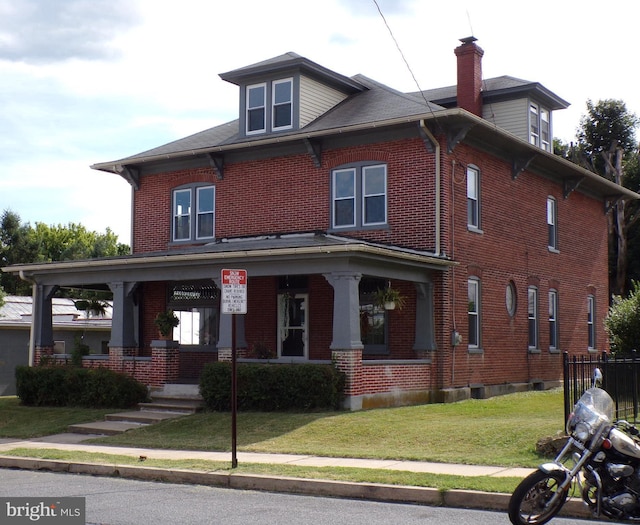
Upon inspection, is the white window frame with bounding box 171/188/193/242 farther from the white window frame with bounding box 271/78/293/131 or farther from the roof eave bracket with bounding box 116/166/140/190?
the white window frame with bounding box 271/78/293/131

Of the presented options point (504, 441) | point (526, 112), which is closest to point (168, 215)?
point (526, 112)

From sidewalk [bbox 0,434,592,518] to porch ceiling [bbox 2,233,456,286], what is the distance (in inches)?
218

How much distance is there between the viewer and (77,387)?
2116cm

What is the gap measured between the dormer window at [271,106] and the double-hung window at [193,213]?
2.30 meters

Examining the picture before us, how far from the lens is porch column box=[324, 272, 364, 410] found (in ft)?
59.3

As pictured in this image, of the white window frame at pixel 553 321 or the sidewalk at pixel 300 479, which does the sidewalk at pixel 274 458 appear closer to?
the sidewalk at pixel 300 479

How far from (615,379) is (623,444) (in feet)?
20.5

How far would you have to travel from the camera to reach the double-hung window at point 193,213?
987 inches

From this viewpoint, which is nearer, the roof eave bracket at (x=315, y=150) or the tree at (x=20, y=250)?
the roof eave bracket at (x=315, y=150)

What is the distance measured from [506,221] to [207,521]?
55.3 ft

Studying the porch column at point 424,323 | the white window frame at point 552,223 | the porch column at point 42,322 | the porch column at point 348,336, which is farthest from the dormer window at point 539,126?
the porch column at point 42,322

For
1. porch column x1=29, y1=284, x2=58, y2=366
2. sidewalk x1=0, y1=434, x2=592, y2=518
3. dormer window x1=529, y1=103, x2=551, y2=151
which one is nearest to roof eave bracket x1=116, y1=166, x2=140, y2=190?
porch column x1=29, y1=284, x2=58, y2=366

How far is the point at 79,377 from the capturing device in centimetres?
2109

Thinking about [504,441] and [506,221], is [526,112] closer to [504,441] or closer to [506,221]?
[506,221]
